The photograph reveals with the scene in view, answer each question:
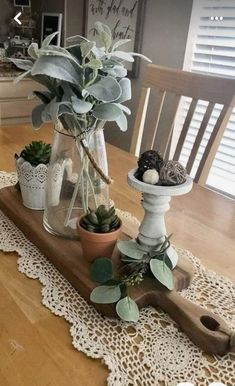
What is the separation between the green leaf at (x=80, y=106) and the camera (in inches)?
23.5

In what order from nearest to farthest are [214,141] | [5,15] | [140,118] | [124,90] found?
[124,90], [214,141], [140,118], [5,15]

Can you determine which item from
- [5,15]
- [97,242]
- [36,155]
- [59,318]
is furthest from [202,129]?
[5,15]

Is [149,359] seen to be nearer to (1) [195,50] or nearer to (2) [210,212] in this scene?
(2) [210,212]

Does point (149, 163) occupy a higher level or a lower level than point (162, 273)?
higher

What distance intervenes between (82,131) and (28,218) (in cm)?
26

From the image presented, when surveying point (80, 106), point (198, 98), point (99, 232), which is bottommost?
point (99, 232)

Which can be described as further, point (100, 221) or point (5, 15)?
point (5, 15)

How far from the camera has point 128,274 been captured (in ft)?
2.10

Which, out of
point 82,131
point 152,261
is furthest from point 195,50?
point 152,261

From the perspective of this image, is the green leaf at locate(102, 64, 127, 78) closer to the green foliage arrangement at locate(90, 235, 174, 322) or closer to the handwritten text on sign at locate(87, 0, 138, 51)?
the green foliage arrangement at locate(90, 235, 174, 322)

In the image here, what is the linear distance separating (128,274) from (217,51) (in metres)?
1.62

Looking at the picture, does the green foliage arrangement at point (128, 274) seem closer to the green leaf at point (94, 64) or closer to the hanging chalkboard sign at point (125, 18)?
the green leaf at point (94, 64)

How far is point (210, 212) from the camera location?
3.21 ft

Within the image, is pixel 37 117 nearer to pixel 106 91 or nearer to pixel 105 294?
pixel 106 91
